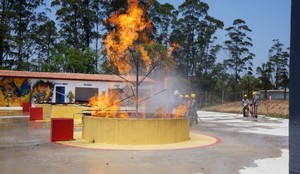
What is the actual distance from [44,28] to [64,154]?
180 ft

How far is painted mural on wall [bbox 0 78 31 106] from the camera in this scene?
135 ft

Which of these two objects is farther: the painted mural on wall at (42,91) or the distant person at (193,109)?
the painted mural on wall at (42,91)

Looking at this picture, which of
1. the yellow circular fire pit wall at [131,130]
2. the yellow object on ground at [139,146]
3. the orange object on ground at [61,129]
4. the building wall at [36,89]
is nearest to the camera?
the yellow object on ground at [139,146]

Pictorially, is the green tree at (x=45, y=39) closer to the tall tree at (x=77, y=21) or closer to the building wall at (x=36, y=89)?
the tall tree at (x=77, y=21)

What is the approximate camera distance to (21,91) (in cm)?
4159

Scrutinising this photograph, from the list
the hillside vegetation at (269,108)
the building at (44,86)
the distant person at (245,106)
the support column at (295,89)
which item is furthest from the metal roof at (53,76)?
the support column at (295,89)

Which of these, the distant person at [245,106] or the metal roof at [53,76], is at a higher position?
the metal roof at [53,76]

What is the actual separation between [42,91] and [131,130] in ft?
107

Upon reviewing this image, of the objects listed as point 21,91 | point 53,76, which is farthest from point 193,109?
point 21,91

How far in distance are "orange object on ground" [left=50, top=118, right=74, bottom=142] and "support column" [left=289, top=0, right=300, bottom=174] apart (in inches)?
433

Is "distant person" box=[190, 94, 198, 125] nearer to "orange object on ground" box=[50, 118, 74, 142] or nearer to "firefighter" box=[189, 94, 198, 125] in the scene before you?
"firefighter" box=[189, 94, 198, 125]

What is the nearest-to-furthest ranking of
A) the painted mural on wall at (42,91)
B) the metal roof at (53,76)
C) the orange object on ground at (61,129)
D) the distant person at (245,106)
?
the orange object on ground at (61,129) < the distant person at (245,106) < the metal roof at (53,76) < the painted mural on wall at (42,91)

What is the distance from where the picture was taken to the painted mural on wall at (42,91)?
138ft

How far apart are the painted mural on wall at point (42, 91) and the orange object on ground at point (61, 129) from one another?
101ft
